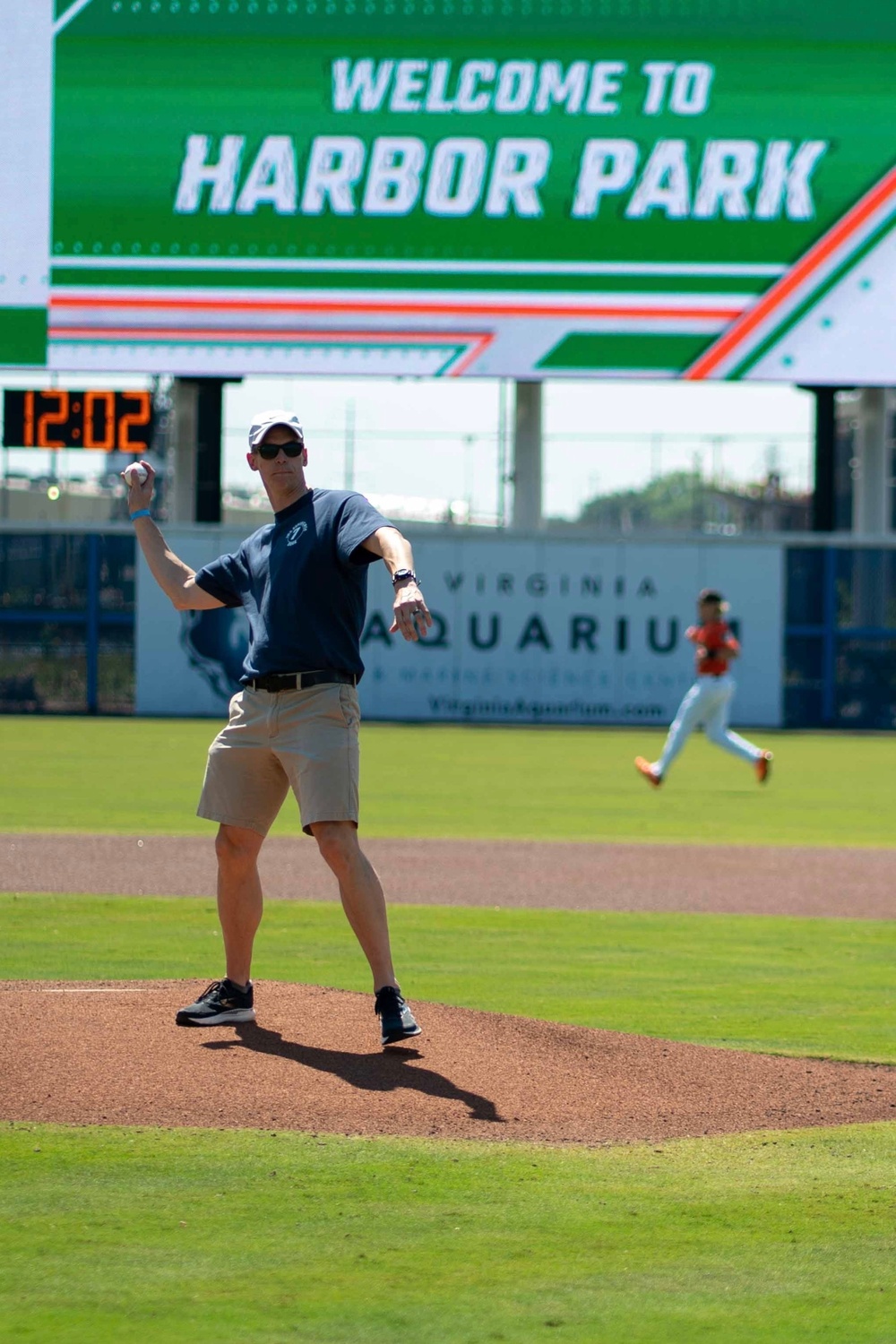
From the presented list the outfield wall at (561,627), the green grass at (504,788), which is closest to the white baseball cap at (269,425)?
the green grass at (504,788)

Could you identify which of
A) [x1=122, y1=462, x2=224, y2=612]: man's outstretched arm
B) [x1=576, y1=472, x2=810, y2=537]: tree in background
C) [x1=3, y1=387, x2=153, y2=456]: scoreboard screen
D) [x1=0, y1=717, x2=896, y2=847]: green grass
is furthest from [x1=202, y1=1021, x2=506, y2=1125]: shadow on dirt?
[x1=576, y1=472, x2=810, y2=537]: tree in background

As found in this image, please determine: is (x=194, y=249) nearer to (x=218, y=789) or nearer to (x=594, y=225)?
(x=594, y=225)

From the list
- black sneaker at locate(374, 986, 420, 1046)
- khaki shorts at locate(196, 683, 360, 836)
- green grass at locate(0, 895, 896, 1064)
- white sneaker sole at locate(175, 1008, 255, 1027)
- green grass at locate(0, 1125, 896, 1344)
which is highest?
khaki shorts at locate(196, 683, 360, 836)

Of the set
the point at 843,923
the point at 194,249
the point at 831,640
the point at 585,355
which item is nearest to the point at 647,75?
the point at 585,355

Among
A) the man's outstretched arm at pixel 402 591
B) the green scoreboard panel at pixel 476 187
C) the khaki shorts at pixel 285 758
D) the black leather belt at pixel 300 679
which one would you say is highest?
the green scoreboard panel at pixel 476 187

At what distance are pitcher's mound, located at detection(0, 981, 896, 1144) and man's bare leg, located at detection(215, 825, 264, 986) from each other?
226 millimetres

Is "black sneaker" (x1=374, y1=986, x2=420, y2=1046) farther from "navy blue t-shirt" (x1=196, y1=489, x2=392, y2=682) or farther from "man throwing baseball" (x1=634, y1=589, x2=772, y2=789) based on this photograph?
"man throwing baseball" (x1=634, y1=589, x2=772, y2=789)

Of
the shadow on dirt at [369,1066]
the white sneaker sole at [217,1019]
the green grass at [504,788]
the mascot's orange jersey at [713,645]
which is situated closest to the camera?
the shadow on dirt at [369,1066]

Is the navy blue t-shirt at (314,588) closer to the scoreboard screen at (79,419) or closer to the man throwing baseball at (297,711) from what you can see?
the man throwing baseball at (297,711)

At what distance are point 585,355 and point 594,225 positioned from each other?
1.94 m

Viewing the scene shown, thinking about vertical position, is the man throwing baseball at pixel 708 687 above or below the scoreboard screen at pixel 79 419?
below

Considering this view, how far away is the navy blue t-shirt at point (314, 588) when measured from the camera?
6016mm

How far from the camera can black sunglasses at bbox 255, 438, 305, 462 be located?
20.2 ft

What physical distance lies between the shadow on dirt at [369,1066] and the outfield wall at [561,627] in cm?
2529
